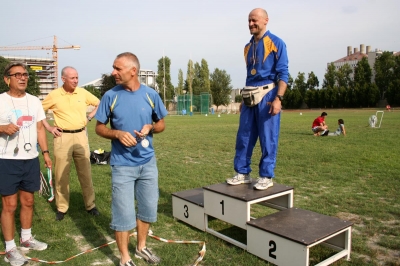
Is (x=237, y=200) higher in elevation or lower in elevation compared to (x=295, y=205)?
higher

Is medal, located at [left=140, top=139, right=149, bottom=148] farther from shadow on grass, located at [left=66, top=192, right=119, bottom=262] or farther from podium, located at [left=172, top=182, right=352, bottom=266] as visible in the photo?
shadow on grass, located at [left=66, top=192, right=119, bottom=262]

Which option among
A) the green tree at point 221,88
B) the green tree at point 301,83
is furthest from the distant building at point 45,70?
the green tree at point 301,83

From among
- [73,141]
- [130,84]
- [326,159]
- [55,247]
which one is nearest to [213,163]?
[326,159]

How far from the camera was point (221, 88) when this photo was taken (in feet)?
256

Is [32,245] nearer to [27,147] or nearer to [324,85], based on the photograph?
[27,147]

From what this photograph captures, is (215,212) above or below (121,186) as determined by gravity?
below

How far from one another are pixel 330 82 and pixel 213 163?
65.5 metres

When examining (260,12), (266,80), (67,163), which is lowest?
(67,163)

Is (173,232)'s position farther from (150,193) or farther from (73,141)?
(73,141)

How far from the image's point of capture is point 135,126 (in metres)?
3.23

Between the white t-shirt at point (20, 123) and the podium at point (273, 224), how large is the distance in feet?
6.98

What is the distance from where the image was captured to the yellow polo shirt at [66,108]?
5.09 metres

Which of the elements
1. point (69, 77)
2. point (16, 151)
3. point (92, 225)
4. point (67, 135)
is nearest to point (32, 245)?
point (92, 225)

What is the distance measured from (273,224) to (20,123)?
301 cm
